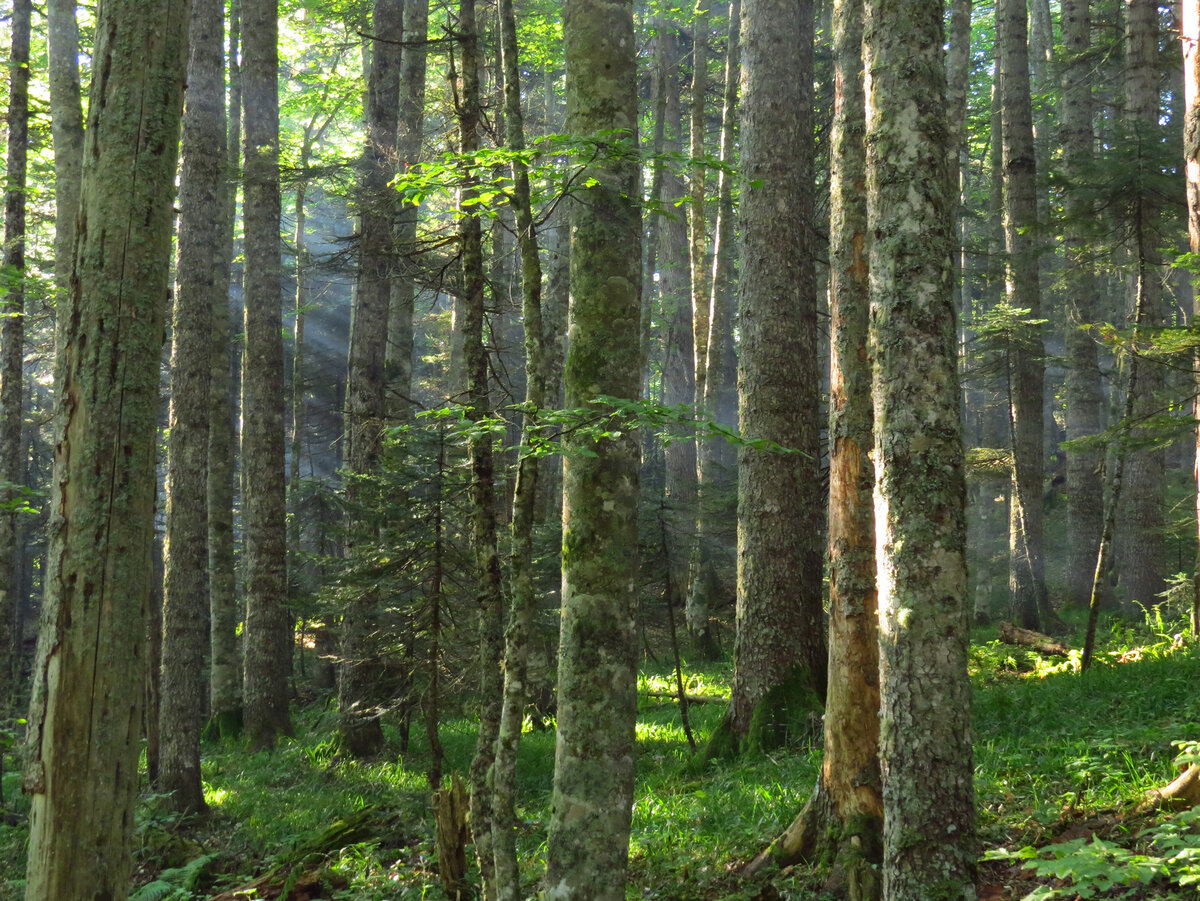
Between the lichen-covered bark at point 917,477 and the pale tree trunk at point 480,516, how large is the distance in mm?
2508

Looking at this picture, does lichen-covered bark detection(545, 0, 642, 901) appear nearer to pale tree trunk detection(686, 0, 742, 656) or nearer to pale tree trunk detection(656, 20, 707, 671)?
pale tree trunk detection(686, 0, 742, 656)

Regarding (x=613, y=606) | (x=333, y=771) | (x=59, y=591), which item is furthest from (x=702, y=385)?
(x=59, y=591)

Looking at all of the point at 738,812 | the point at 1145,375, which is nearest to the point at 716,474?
the point at 1145,375

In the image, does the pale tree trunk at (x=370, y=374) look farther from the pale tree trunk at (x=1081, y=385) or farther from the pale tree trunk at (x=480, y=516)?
the pale tree trunk at (x=1081, y=385)

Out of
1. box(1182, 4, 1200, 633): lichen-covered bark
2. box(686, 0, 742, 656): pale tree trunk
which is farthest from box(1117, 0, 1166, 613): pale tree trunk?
box(686, 0, 742, 656): pale tree trunk

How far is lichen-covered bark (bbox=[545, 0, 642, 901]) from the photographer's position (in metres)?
4.57

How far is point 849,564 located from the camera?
5684mm

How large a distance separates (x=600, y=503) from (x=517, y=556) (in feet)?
2.18

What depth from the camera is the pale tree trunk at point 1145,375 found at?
1166 centimetres

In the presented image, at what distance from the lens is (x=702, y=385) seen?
18719 millimetres

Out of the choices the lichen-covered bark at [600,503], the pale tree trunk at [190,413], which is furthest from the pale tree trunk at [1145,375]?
the pale tree trunk at [190,413]

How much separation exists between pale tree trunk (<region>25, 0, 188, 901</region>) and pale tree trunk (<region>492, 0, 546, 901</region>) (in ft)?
6.13

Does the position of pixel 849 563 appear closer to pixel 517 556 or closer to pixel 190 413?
pixel 517 556

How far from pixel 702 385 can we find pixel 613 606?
14.3 m
